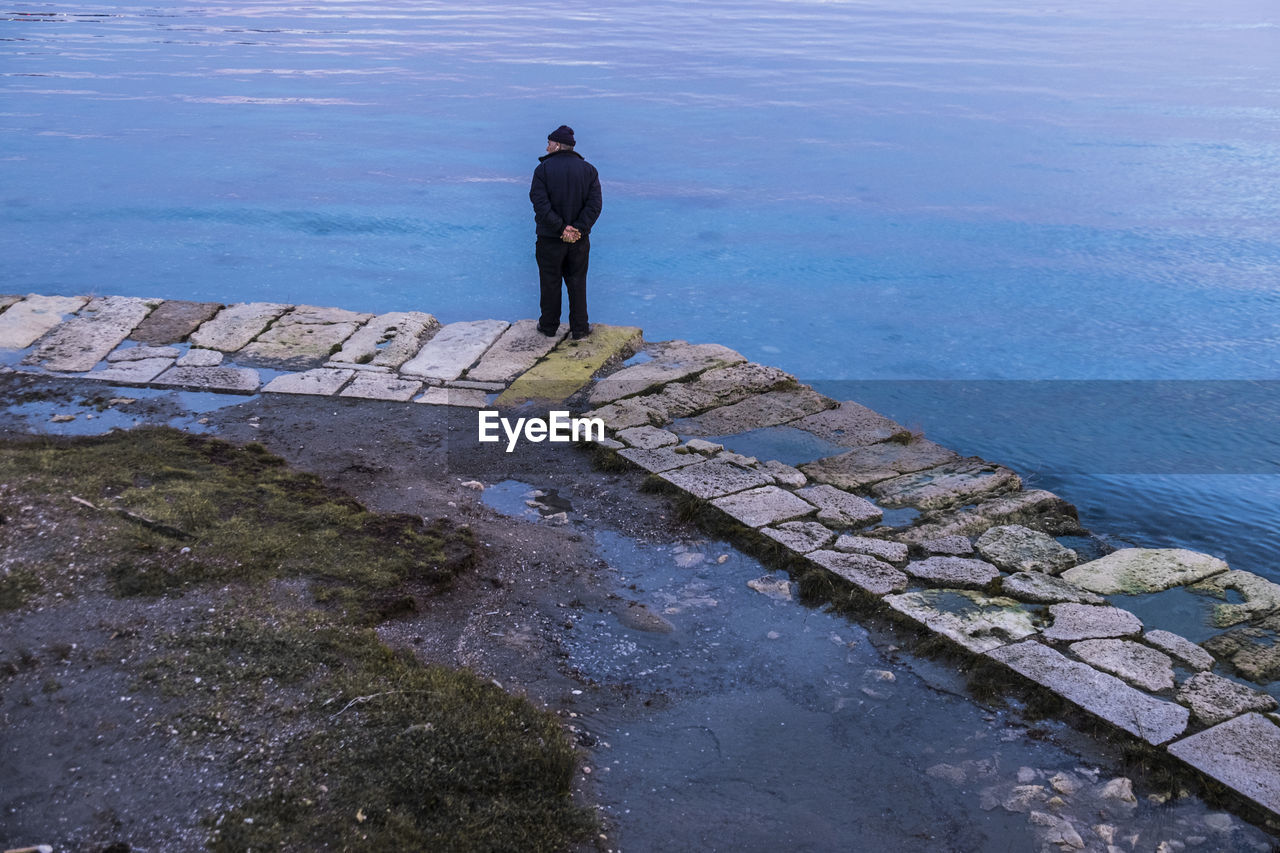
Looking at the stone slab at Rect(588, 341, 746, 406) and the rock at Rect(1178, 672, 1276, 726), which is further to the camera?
the stone slab at Rect(588, 341, 746, 406)

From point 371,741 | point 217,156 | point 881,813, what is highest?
point 217,156

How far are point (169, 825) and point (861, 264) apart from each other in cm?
1023

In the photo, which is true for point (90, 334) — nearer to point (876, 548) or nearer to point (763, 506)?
point (763, 506)

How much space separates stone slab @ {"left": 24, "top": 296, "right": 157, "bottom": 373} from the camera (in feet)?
29.4

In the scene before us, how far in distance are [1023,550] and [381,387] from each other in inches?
192

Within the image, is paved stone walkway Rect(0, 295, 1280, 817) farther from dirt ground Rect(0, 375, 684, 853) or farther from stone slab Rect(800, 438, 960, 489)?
dirt ground Rect(0, 375, 684, 853)

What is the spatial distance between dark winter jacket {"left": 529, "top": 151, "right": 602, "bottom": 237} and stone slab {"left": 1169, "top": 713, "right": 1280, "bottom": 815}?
5745mm

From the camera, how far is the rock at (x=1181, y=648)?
5.27 meters

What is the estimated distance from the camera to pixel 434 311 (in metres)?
11.2

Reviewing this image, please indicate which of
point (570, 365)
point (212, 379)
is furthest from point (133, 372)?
point (570, 365)

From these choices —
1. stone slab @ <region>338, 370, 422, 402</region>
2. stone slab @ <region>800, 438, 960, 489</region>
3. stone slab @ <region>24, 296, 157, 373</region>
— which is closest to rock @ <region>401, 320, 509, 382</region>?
stone slab @ <region>338, 370, 422, 402</region>

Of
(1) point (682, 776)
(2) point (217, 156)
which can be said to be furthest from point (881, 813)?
(2) point (217, 156)

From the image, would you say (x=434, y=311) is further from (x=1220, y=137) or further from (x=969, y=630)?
(x=1220, y=137)

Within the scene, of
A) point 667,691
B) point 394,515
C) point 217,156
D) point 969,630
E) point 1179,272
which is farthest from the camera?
point 217,156
